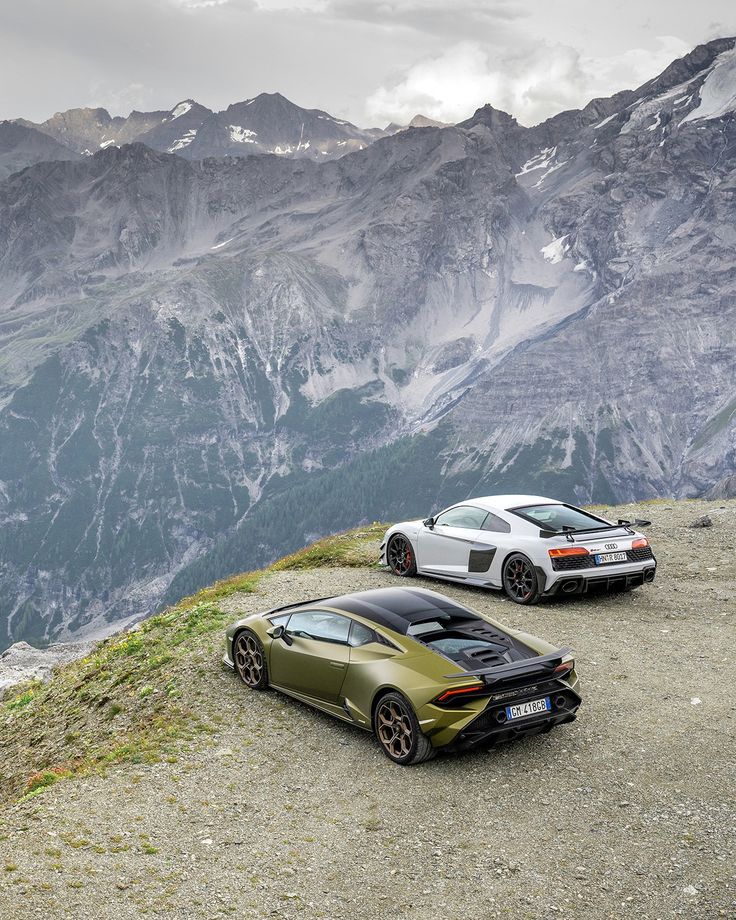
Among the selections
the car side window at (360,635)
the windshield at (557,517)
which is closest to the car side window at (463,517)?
the windshield at (557,517)

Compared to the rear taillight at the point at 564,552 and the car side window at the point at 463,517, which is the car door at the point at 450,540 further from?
the rear taillight at the point at 564,552

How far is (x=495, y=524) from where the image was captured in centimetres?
1881

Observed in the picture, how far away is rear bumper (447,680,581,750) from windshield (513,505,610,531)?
7177mm

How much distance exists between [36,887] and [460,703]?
5.07 metres

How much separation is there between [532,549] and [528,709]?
7.34m

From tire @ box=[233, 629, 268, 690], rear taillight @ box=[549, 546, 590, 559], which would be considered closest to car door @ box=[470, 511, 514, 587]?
rear taillight @ box=[549, 546, 590, 559]

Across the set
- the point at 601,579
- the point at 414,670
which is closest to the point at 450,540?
the point at 601,579

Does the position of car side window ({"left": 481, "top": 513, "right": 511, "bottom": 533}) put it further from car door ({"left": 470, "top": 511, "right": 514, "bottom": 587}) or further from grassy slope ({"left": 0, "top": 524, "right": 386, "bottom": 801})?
grassy slope ({"left": 0, "top": 524, "right": 386, "bottom": 801})

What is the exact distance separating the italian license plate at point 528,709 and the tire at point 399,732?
108 cm

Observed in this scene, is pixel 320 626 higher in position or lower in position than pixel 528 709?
higher

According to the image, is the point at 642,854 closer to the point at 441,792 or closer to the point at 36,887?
the point at 441,792

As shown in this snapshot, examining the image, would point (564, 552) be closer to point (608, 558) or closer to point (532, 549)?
point (532, 549)

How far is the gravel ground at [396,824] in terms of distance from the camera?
786cm

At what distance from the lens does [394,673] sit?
10.9 m
